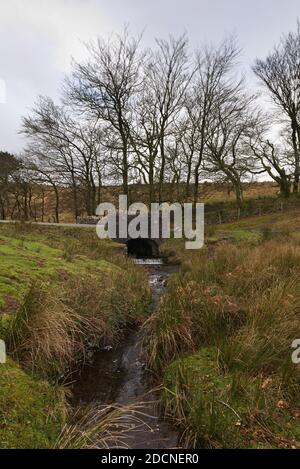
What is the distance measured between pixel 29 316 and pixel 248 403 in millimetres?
3085

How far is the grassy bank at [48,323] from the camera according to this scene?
13.2ft

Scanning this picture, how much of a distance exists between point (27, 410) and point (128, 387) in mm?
1715

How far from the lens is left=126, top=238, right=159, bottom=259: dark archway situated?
20281 millimetres

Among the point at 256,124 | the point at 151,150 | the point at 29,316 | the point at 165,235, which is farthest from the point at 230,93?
the point at 29,316

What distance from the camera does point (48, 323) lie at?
5.49m

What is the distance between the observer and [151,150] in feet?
83.2

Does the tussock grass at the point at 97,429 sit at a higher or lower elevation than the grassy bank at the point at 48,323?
lower

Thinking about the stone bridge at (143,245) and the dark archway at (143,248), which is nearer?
the stone bridge at (143,245)

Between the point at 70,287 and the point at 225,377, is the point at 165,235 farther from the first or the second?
the point at 225,377

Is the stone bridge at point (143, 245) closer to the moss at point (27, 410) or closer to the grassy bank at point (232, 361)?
the grassy bank at point (232, 361)

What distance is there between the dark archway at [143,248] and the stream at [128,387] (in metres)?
12.7

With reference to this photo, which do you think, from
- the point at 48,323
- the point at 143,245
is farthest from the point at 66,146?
the point at 48,323

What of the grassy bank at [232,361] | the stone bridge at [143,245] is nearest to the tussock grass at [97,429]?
the grassy bank at [232,361]

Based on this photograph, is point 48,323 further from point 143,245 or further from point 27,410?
point 143,245
